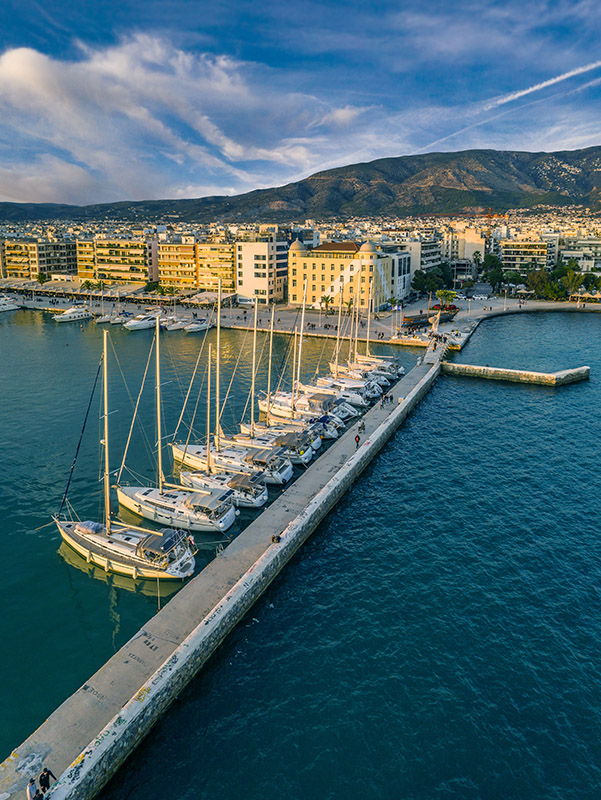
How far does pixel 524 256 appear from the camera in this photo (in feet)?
585

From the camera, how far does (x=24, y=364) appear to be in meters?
84.9

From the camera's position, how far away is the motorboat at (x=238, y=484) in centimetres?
4153

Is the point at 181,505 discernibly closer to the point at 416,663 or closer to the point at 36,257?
the point at 416,663

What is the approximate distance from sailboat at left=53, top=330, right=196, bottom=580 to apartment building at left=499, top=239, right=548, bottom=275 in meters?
169

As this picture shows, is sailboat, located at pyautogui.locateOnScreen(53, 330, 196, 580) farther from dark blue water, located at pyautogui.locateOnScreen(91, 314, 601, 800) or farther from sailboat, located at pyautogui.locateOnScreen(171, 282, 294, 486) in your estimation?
sailboat, located at pyautogui.locateOnScreen(171, 282, 294, 486)

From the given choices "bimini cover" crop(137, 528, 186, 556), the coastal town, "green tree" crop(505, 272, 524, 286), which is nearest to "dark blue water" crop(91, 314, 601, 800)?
"bimini cover" crop(137, 528, 186, 556)

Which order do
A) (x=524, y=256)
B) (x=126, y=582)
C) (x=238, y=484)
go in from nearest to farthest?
(x=126, y=582)
(x=238, y=484)
(x=524, y=256)

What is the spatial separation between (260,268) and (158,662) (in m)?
121

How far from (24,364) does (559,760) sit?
84.9 metres

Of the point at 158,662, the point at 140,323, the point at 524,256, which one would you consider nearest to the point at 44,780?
the point at 158,662

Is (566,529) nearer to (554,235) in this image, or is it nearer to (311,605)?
(311,605)

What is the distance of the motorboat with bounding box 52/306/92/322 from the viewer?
123438 millimetres

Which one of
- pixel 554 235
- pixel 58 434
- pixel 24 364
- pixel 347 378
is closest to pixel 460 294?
pixel 554 235

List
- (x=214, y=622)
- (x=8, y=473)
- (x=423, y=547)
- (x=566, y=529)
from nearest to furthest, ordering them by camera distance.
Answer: (x=214, y=622) → (x=423, y=547) → (x=566, y=529) → (x=8, y=473)
